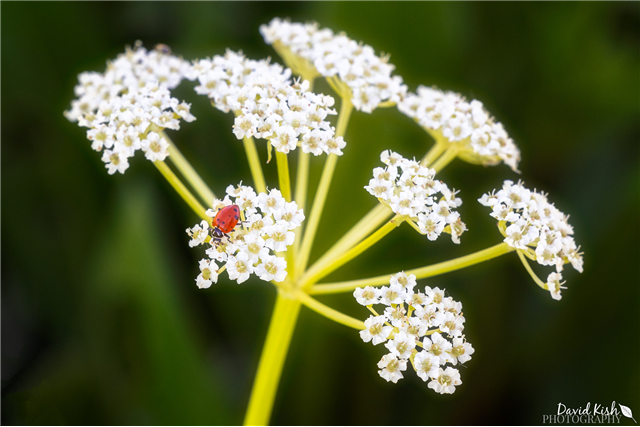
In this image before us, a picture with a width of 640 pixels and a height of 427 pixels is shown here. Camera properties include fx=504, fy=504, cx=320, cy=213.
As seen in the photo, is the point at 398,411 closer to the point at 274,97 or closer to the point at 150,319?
the point at 150,319

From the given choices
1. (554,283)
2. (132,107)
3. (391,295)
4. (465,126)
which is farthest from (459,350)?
(132,107)

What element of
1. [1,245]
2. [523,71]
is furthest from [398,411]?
[1,245]

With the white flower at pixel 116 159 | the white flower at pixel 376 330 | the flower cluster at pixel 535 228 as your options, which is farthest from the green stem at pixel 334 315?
the white flower at pixel 116 159

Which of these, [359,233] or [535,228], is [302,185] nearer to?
[359,233]

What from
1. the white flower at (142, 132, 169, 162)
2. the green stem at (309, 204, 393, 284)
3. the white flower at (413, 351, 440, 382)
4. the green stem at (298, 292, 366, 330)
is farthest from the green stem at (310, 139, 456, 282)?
the white flower at (142, 132, 169, 162)

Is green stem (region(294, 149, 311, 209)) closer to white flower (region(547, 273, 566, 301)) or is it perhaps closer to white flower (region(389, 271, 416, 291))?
white flower (region(389, 271, 416, 291))

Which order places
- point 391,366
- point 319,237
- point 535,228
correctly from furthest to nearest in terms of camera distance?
point 319,237
point 535,228
point 391,366

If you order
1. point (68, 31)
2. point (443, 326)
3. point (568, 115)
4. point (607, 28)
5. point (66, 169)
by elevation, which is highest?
point (607, 28)
